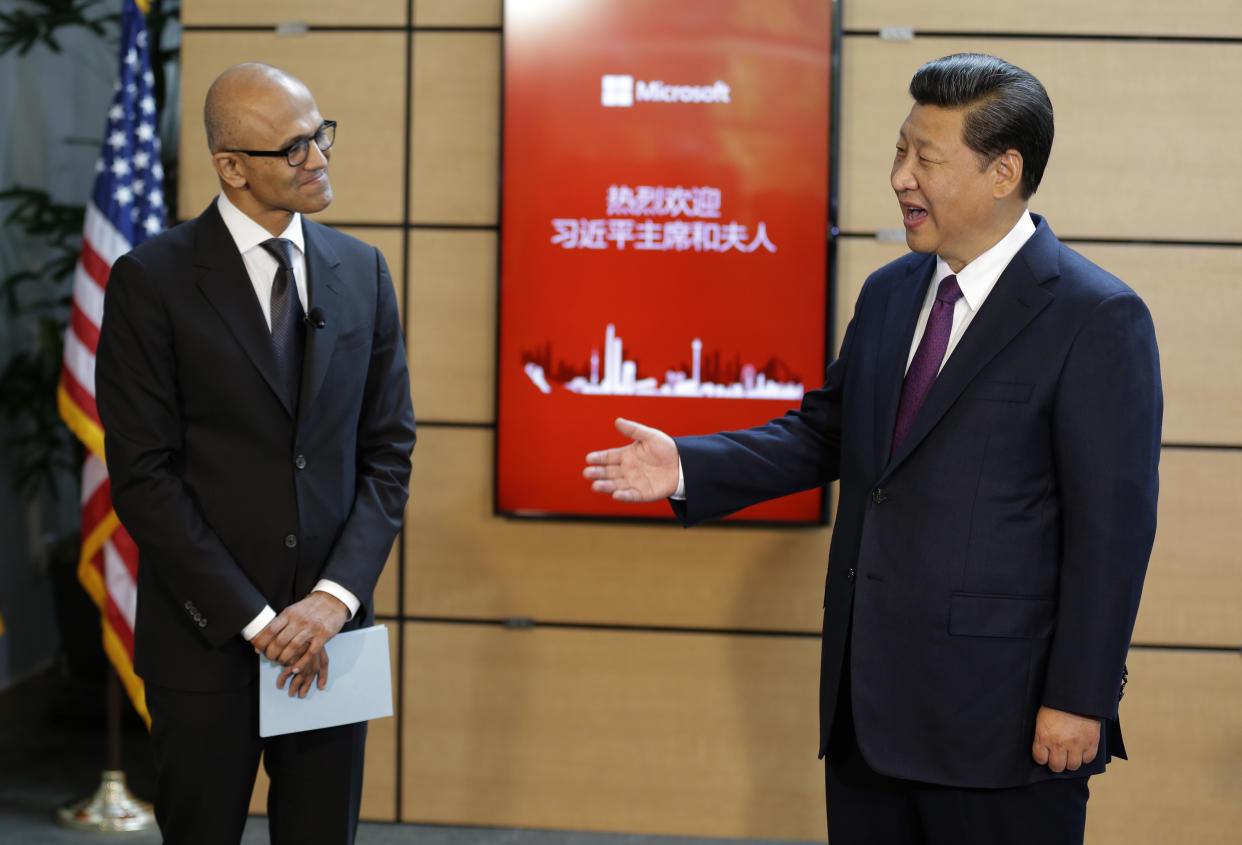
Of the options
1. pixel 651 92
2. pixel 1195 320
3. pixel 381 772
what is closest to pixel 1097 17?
pixel 1195 320

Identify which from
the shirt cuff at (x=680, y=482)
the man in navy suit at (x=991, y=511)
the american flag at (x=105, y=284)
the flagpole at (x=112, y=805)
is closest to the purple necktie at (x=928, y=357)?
the man in navy suit at (x=991, y=511)

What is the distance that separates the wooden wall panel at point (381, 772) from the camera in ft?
11.5

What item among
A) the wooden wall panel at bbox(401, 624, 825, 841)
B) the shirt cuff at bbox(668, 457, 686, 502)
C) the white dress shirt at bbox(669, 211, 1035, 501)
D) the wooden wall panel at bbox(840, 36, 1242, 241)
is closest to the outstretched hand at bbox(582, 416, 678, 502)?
the shirt cuff at bbox(668, 457, 686, 502)

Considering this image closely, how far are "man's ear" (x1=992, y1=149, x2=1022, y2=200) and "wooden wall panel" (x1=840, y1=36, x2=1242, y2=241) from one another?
1.49 m

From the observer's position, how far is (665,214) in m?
3.32

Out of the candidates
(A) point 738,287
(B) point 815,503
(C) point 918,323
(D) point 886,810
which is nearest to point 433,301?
(A) point 738,287

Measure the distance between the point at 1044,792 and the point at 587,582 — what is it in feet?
6.03

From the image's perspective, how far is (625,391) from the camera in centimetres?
335

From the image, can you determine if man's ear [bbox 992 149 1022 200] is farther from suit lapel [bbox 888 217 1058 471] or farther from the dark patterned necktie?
the dark patterned necktie

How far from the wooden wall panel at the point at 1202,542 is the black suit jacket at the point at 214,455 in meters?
2.45

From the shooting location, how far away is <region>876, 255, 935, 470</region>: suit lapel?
1.93m

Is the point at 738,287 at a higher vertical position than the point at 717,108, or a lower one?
lower

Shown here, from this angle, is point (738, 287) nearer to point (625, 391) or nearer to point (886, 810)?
point (625, 391)

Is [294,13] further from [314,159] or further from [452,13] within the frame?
[314,159]
